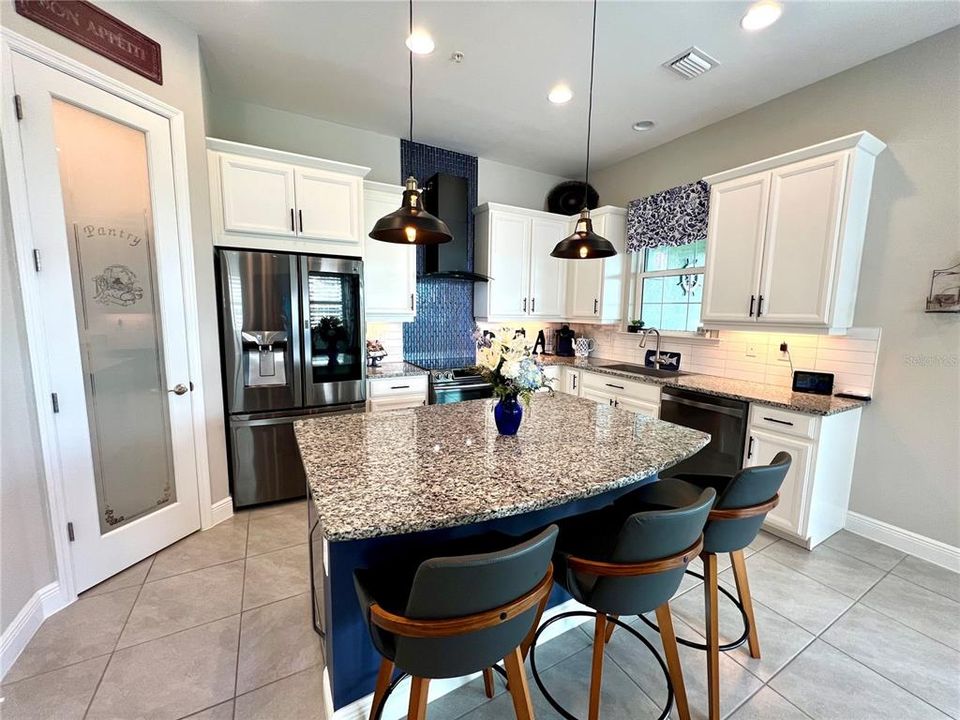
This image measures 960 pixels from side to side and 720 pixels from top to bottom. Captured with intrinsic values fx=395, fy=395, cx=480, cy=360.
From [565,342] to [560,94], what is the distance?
98.3 inches

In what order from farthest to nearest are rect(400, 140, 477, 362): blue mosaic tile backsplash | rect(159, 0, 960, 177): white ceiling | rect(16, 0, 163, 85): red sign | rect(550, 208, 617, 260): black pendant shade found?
rect(400, 140, 477, 362): blue mosaic tile backsplash, rect(159, 0, 960, 177): white ceiling, rect(550, 208, 617, 260): black pendant shade, rect(16, 0, 163, 85): red sign

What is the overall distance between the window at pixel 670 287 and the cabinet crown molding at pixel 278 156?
9.41ft

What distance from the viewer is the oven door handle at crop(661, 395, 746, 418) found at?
2.71 m

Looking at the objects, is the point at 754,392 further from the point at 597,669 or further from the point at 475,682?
the point at 475,682

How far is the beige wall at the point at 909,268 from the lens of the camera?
7.49ft

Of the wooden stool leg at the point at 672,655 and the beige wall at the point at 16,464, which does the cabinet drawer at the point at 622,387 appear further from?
the beige wall at the point at 16,464

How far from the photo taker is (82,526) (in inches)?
79.2

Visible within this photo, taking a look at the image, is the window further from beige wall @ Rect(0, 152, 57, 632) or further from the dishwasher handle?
beige wall @ Rect(0, 152, 57, 632)

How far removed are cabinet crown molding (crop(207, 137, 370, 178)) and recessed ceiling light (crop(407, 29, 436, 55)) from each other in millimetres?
942

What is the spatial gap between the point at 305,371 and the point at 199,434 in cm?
75

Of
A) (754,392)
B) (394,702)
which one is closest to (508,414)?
(394,702)

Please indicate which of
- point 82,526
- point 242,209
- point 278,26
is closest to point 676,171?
point 278,26

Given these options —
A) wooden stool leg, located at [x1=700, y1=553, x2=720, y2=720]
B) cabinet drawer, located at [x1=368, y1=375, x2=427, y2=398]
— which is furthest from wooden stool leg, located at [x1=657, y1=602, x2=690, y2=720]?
cabinet drawer, located at [x1=368, y1=375, x2=427, y2=398]

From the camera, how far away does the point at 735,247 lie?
2.95m
